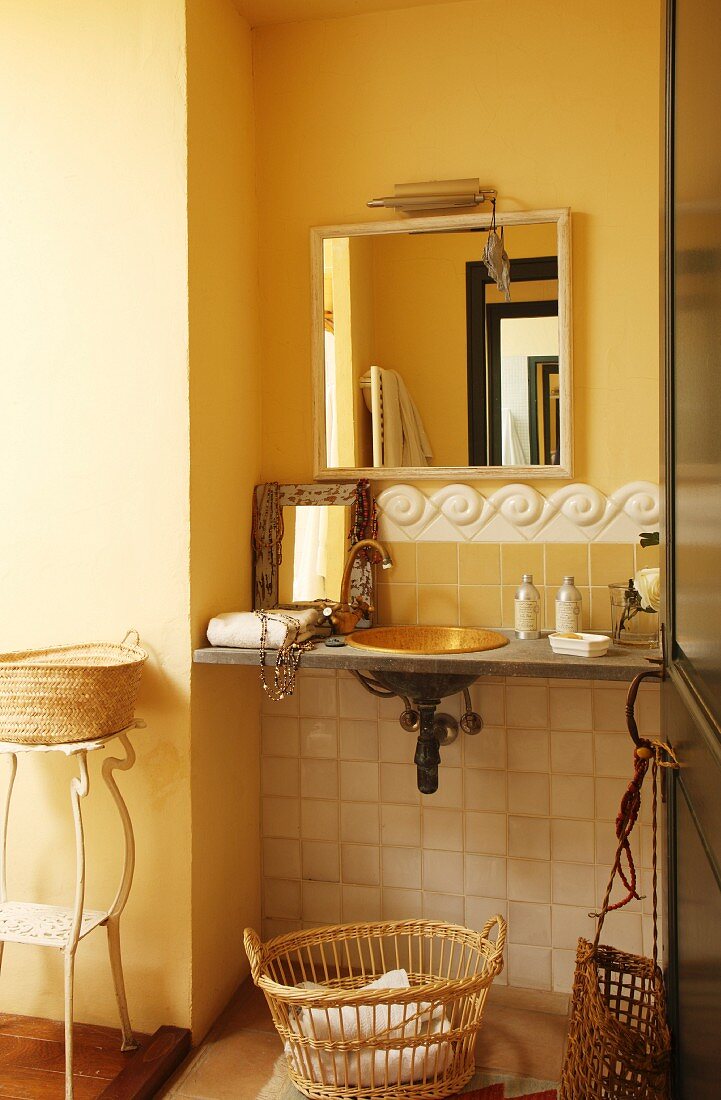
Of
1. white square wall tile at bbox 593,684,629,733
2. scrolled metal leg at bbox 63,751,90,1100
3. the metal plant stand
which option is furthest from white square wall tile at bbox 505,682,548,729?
scrolled metal leg at bbox 63,751,90,1100

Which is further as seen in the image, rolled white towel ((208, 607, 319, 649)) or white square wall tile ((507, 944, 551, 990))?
white square wall tile ((507, 944, 551, 990))

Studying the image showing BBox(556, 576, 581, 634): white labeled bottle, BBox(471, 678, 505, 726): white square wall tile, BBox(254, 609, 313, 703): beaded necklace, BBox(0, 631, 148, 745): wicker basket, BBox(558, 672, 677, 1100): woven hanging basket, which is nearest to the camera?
BBox(558, 672, 677, 1100): woven hanging basket

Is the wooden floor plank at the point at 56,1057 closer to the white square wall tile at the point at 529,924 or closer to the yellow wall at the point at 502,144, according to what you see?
the white square wall tile at the point at 529,924

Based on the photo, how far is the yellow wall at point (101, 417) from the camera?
2154 mm

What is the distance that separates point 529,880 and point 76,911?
3.84 feet

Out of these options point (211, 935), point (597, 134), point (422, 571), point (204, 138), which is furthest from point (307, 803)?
point (597, 134)

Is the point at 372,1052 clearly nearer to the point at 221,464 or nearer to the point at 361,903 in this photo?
the point at 361,903

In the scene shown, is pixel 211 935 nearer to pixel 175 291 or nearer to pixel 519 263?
pixel 175 291

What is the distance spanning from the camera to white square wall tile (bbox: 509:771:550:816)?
2.41 meters

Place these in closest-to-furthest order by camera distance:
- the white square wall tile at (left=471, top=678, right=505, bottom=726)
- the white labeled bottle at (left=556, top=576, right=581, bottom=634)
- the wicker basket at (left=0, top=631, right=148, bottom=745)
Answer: the wicker basket at (left=0, top=631, right=148, bottom=745), the white labeled bottle at (left=556, top=576, right=581, bottom=634), the white square wall tile at (left=471, top=678, right=505, bottom=726)

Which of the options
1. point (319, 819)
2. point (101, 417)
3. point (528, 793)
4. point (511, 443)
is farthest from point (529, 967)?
point (101, 417)

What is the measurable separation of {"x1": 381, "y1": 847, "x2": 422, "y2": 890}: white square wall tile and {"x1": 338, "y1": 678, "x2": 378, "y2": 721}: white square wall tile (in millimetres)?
379

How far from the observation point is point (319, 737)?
2.57m

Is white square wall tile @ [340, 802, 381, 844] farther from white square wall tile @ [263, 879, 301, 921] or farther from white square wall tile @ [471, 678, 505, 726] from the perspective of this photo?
white square wall tile @ [471, 678, 505, 726]
